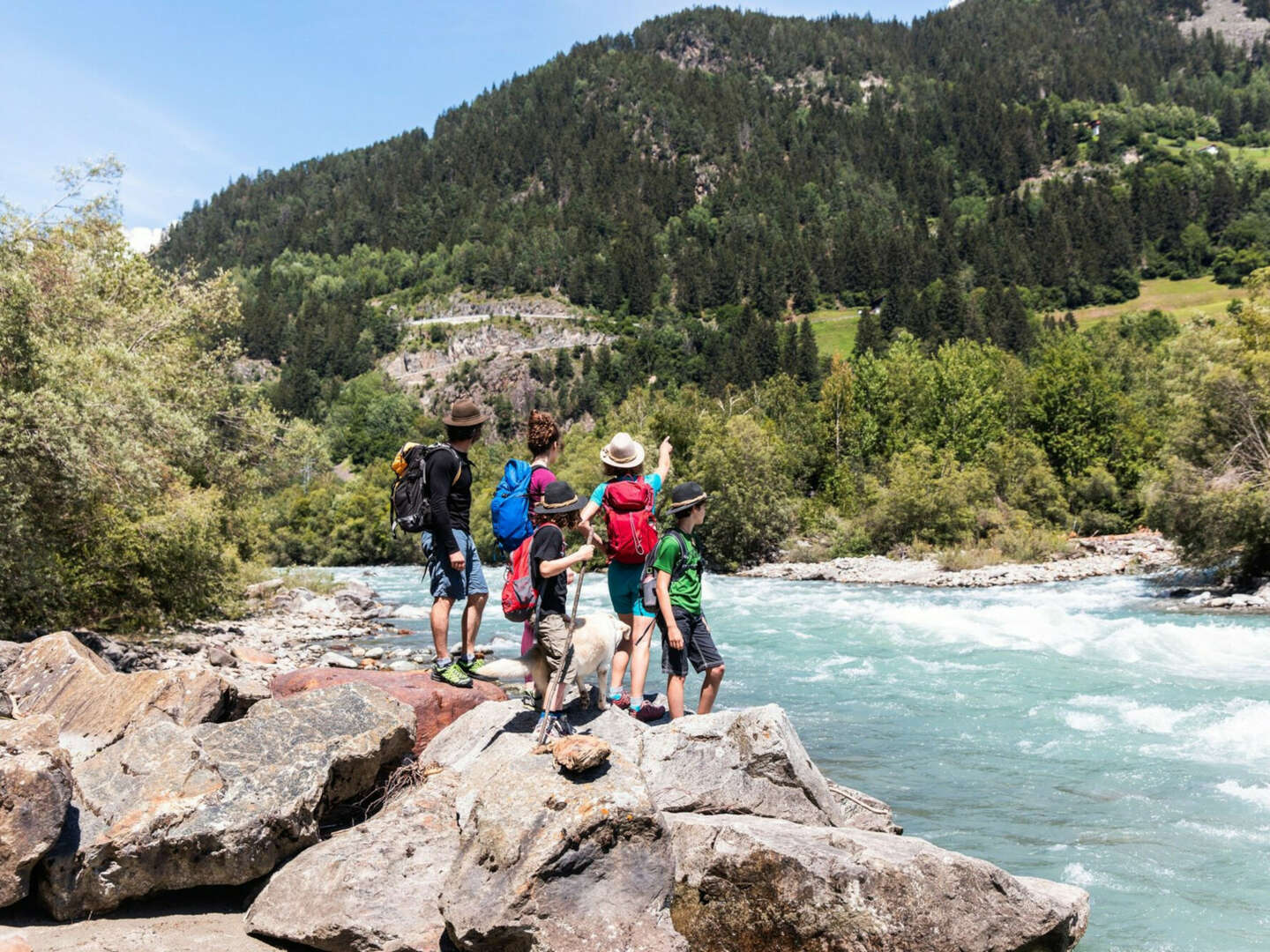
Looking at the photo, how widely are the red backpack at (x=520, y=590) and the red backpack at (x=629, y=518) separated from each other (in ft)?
2.16

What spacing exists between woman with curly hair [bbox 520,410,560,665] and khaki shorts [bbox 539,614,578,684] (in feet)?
1.26

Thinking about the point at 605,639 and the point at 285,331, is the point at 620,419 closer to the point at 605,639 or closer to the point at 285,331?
the point at 605,639

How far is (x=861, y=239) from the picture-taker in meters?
165

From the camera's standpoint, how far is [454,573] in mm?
7781

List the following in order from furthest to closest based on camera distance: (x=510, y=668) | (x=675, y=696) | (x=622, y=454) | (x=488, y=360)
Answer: (x=488, y=360) → (x=510, y=668) → (x=675, y=696) → (x=622, y=454)

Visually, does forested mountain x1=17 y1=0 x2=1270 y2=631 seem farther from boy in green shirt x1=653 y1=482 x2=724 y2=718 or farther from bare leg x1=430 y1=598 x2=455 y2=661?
boy in green shirt x1=653 y1=482 x2=724 y2=718

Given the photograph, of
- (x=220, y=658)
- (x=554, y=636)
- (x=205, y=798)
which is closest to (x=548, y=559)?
(x=554, y=636)

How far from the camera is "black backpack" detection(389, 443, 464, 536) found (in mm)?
7430

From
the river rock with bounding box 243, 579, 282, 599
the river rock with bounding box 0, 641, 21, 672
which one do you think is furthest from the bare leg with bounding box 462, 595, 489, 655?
the river rock with bounding box 243, 579, 282, 599

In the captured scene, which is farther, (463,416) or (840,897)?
(463,416)

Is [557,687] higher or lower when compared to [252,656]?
higher

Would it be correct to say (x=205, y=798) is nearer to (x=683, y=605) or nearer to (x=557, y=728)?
(x=557, y=728)

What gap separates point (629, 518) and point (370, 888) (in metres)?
2.99

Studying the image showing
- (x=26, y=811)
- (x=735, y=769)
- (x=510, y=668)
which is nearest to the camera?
(x=26, y=811)
